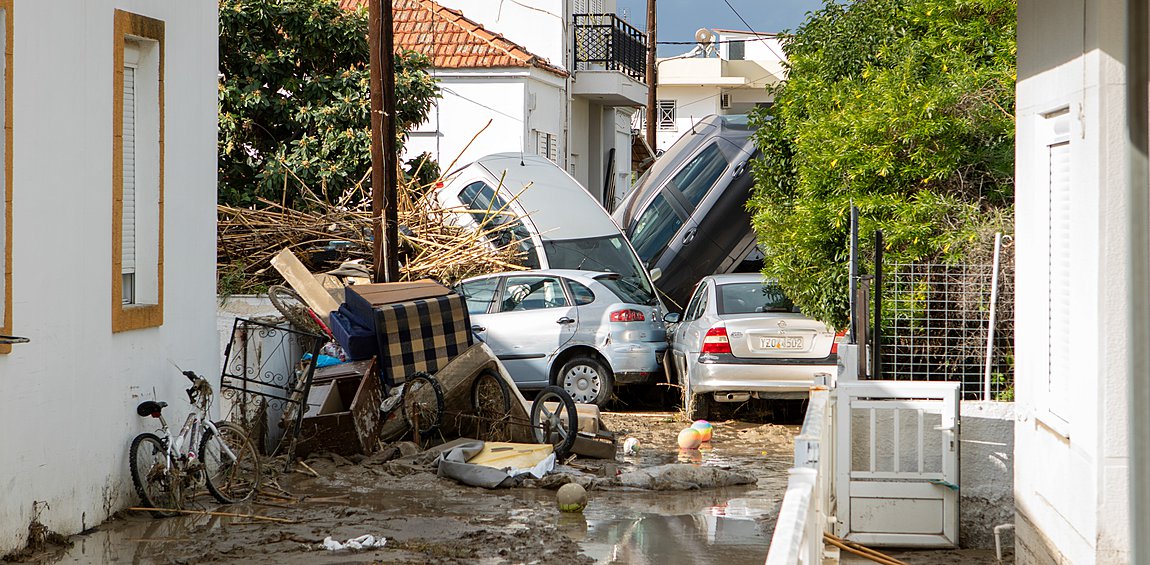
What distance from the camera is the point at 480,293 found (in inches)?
597

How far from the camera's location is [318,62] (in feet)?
62.4

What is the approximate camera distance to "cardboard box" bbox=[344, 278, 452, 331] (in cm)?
1200

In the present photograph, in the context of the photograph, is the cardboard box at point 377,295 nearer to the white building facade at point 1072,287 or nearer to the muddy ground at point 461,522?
the muddy ground at point 461,522

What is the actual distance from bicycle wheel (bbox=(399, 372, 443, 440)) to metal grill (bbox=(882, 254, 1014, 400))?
4.07 metres

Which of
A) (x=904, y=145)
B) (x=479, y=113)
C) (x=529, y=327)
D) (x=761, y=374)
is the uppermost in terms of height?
(x=479, y=113)

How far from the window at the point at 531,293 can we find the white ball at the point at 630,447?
2.90 meters

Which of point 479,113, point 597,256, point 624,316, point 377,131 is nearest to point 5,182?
point 377,131

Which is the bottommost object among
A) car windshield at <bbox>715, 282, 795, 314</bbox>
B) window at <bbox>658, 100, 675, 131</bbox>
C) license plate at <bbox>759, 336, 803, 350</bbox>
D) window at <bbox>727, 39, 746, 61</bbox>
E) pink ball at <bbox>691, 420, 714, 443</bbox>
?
pink ball at <bbox>691, 420, 714, 443</bbox>

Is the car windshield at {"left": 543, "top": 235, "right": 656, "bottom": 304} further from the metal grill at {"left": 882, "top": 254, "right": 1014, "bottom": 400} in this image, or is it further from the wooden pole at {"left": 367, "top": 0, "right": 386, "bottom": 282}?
the metal grill at {"left": 882, "top": 254, "right": 1014, "bottom": 400}

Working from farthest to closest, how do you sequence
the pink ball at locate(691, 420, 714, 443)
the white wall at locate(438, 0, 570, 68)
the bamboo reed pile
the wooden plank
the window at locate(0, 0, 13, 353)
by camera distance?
the white wall at locate(438, 0, 570, 68)
the bamboo reed pile
the wooden plank
the pink ball at locate(691, 420, 714, 443)
the window at locate(0, 0, 13, 353)

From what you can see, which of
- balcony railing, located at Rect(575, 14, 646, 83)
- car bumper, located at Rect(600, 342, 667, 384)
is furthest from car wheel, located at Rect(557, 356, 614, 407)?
balcony railing, located at Rect(575, 14, 646, 83)

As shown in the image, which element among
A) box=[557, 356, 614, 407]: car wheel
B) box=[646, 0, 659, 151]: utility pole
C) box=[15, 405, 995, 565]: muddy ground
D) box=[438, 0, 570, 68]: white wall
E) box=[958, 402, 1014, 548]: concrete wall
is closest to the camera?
box=[15, 405, 995, 565]: muddy ground

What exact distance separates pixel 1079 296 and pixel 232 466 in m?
6.29

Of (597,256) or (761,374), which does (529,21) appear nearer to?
(597,256)
